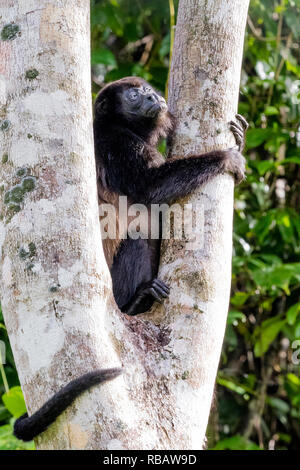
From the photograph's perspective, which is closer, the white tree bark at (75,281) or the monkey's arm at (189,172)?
the white tree bark at (75,281)

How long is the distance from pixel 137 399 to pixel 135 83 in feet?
10.0

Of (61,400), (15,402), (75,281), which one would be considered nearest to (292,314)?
(15,402)

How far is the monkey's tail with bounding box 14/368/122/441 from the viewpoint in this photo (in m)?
2.11

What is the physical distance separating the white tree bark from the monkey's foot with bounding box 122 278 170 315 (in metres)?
0.06

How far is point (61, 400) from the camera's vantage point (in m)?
2.10

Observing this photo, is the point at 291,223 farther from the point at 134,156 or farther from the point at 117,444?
the point at 117,444

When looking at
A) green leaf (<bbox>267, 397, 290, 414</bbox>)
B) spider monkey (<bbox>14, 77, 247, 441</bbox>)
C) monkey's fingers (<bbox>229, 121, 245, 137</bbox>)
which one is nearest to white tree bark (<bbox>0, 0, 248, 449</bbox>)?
spider monkey (<bbox>14, 77, 247, 441</bbox>)

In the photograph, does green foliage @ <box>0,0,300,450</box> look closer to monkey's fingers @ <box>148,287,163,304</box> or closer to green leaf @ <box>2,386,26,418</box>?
green leaf @ <box>2,386,26,418</box>

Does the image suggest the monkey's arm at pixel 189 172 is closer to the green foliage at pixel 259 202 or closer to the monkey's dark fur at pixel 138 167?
the monkey's dark fur at pixel 138 167

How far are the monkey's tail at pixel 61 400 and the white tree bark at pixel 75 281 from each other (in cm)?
4

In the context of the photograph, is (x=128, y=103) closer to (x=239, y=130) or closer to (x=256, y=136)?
(x=256, y=136)

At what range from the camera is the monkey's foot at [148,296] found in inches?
111

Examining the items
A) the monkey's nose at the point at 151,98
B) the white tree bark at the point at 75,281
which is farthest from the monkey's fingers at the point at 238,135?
the monkey's nose at the point at 151,98

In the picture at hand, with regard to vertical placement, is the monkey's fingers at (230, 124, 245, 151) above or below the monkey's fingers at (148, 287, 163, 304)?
above
